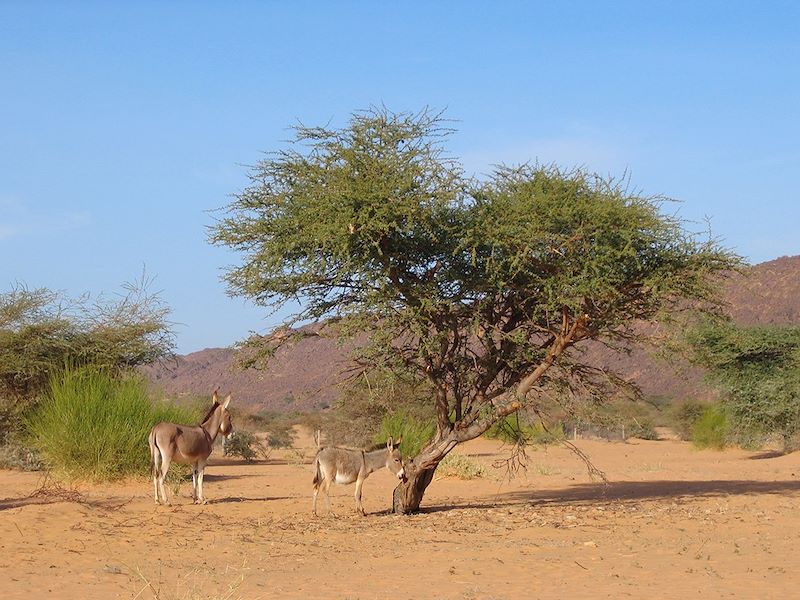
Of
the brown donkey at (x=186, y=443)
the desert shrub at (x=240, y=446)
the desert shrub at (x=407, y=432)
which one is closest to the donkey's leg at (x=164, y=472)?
the brown donkey at (x=186, y=443)

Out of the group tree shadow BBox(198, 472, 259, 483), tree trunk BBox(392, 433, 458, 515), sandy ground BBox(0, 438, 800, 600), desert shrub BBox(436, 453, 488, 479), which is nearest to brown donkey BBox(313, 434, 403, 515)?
tree trunk BBox(392, 433, 458, 515)

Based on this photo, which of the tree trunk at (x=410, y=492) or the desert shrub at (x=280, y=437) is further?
the desert shrub at (x=280, y=437)

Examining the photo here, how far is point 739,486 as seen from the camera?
24719 mm

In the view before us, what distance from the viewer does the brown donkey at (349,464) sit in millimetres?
17078

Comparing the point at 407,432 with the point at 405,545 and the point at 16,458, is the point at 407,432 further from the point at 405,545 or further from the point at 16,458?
the point at 405,545

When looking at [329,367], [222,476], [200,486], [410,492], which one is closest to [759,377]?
[222,476]

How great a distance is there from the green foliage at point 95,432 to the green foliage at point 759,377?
2218cm

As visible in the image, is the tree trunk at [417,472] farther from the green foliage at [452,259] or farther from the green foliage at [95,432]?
the green foliage at [95,432]

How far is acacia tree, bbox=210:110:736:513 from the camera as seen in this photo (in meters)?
16.3

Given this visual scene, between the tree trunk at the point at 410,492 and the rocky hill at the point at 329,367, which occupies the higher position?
the rocky hill at the point at 329,367

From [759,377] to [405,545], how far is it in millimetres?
28544

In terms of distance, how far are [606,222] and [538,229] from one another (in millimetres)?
1160

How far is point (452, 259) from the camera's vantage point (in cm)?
1712

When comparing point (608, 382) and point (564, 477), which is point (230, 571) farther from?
point (564, 477)
